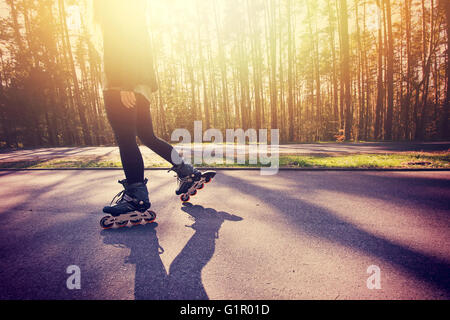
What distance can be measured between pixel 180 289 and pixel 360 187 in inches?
113

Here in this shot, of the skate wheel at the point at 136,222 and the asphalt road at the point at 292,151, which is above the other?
the asphalt road at the point at 292,151

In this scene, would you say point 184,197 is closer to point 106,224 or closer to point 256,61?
point 106,224

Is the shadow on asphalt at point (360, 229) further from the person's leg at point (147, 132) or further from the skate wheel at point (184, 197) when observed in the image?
the person's leg at point (147, 132)

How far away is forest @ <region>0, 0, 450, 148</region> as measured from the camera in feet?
51.4

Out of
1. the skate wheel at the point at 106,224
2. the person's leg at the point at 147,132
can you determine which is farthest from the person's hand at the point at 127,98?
the skate wheel at the point at 106,224

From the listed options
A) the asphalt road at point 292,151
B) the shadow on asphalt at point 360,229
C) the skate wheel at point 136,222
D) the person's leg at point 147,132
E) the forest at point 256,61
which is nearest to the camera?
the shadow on asphalt at point 360,229

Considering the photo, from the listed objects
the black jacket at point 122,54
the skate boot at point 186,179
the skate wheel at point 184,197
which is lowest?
the skate wheel at point 184,197

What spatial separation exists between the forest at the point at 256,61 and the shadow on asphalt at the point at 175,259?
13.7 m

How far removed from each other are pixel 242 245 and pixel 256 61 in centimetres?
2141

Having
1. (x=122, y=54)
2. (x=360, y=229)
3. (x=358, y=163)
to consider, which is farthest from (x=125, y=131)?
(x=358, y=163)

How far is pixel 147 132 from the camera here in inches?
92.0

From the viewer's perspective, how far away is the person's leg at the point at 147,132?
2.27 meters
